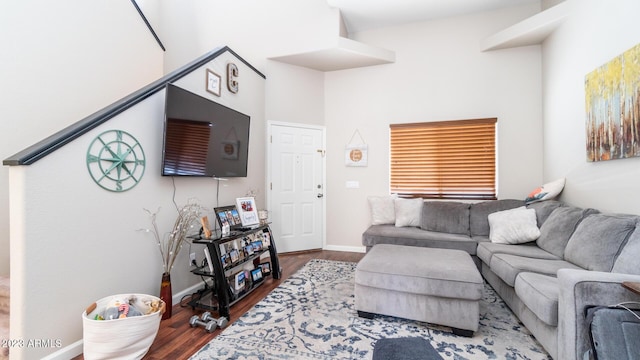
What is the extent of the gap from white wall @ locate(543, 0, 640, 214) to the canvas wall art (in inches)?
3.4

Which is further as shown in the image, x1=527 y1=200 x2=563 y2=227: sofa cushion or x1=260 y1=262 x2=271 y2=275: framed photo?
x1=260 y1=262 x2=271 y2=275: framed photo

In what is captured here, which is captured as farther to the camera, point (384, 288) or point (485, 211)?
point (485, 211)

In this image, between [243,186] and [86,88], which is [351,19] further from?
[86,88]

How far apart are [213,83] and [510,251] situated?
3.51m

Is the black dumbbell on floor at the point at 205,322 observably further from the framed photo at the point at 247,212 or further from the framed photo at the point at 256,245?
the framed photo at the point at 247,212

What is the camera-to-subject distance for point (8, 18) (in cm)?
214

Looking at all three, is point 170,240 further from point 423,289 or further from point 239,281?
point 423,289

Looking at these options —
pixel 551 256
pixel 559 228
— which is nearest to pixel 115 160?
pixel 551 256

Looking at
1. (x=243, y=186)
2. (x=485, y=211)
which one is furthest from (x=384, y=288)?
(x=243, y=186)

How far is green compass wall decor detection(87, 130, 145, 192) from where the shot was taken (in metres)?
1.78

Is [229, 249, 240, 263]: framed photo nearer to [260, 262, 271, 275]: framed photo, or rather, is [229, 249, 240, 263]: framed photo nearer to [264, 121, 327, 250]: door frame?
[260, 262, 271, 275]: framed photo

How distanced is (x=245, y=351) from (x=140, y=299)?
0.83 m

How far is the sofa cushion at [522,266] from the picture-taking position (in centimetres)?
199

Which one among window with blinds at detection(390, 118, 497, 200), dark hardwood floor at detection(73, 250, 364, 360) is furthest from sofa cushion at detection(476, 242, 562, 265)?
dark hardwood floor at detection(73, 250, 364, 360)
